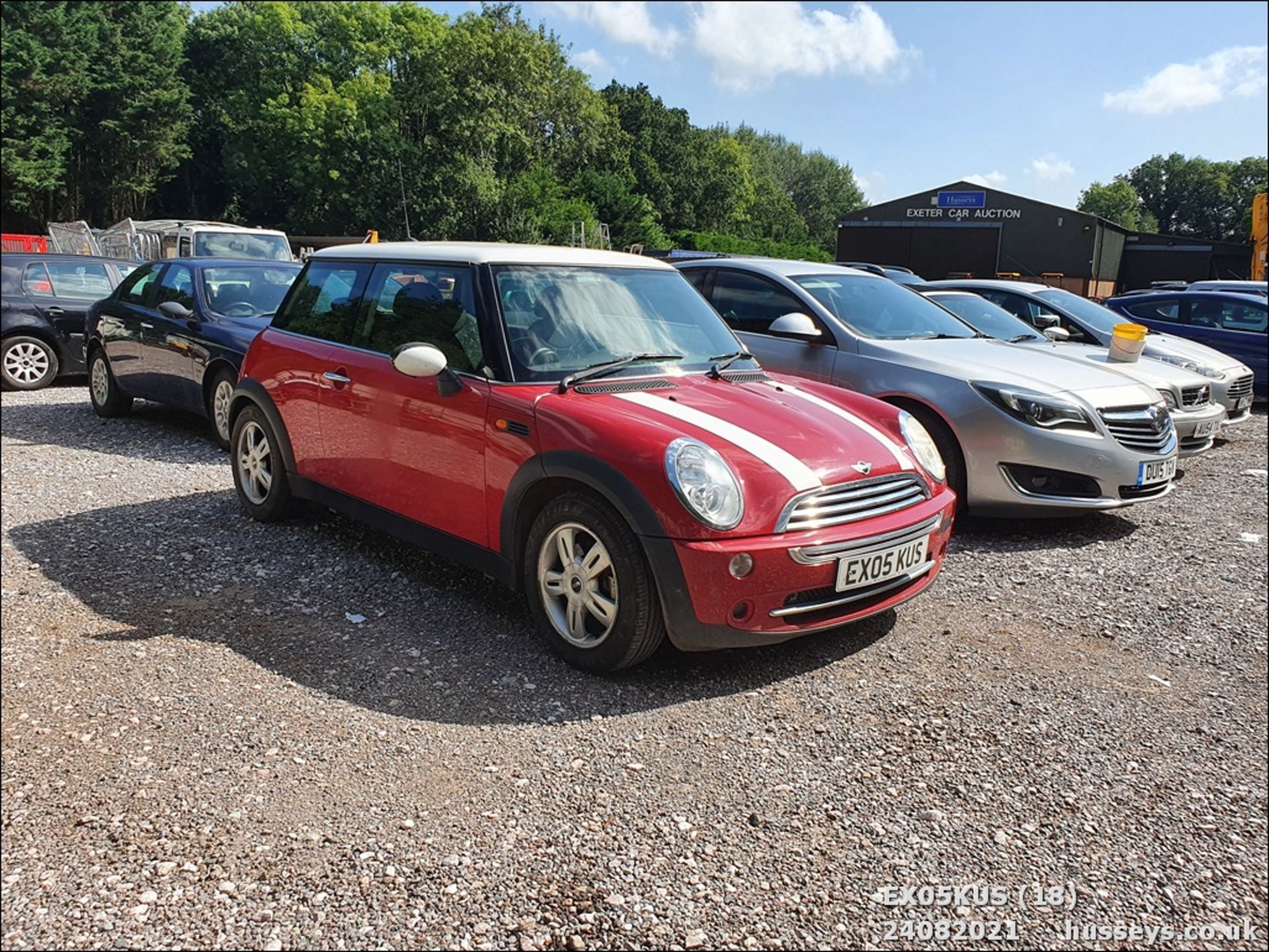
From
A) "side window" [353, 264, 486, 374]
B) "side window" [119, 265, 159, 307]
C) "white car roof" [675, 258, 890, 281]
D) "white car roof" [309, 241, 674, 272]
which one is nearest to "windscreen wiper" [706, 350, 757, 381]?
"white car roof" [309, 241, 674, 272]

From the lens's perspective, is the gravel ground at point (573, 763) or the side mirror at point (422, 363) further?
the side mirror at point (422, 363)

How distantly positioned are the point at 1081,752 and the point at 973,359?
350cm

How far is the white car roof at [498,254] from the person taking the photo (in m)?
4.24

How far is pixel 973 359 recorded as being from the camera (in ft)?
20.2

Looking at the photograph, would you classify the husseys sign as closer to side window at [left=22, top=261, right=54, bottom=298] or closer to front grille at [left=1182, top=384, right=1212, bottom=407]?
front grille at [left=1182, top=384, right=1212, bottom=407]

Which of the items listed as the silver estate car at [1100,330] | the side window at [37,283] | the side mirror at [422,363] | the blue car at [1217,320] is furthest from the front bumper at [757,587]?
the blue car at [1217,320]

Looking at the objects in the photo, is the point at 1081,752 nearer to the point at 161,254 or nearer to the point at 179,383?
the point at 179,383

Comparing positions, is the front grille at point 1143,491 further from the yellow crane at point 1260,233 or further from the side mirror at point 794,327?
the yellow crane at point 1260,233

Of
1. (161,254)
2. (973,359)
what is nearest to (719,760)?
(973,359)

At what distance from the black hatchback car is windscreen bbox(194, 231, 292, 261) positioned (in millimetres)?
3944

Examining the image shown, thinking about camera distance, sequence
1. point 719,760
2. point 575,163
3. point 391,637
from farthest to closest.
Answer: point 575,163, point 391,637, point 719,760

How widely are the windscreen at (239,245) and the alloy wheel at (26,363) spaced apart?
4693 mm

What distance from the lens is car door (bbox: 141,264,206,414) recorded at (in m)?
7.58

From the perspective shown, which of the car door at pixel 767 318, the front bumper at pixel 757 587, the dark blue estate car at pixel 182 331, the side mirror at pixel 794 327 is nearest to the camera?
the front bumper at pixel 757 587
